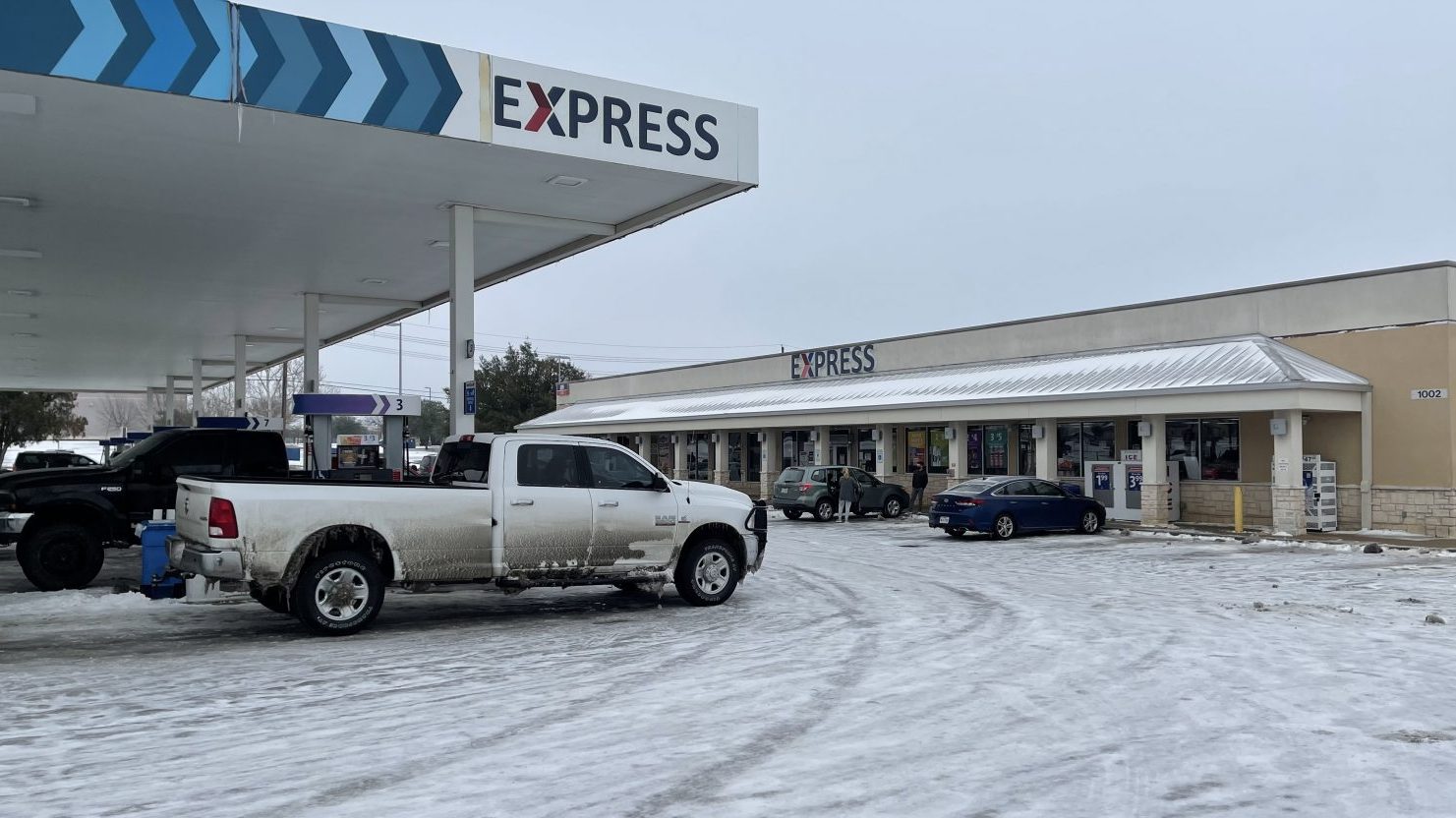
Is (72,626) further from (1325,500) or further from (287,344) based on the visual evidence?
(287,344)

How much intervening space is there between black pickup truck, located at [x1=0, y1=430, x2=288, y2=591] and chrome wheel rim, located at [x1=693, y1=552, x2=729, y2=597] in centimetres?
675

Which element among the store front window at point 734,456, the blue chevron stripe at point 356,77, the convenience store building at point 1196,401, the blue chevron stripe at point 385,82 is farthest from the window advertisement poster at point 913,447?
the blue chevron stripe at point 356,77

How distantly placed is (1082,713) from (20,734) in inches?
270

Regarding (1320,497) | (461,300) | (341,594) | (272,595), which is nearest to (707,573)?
(341,594)

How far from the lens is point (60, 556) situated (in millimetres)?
13438

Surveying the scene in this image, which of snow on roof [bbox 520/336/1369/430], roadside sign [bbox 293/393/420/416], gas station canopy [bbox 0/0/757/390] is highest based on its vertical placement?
gas station canopy [bbox 0/0/757/390]

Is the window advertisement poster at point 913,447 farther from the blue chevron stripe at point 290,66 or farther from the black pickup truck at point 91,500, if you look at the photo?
the blue chevron stripe at point 290,66

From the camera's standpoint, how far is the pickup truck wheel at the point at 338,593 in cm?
1015

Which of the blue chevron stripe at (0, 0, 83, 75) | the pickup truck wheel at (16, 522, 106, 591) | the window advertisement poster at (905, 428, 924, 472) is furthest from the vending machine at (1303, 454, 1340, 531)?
the blue chevron stripe at (0, 0, 83, 75)

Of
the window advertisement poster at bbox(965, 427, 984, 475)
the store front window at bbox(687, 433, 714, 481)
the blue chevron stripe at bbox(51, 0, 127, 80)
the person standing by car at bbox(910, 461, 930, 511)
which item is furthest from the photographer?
the store front window at bbox(687, 433, 714, 481)

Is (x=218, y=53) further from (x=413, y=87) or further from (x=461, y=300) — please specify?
(x=461, y=300)

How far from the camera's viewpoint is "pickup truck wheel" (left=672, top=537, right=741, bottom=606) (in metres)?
12.5

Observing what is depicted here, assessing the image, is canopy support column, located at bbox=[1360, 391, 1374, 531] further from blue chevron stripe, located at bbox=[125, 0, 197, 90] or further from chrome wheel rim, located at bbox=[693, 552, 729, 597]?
blue chevron stripe, located at bbox=[125, 0, 197, 90]

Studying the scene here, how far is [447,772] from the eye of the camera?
5.92 metres
